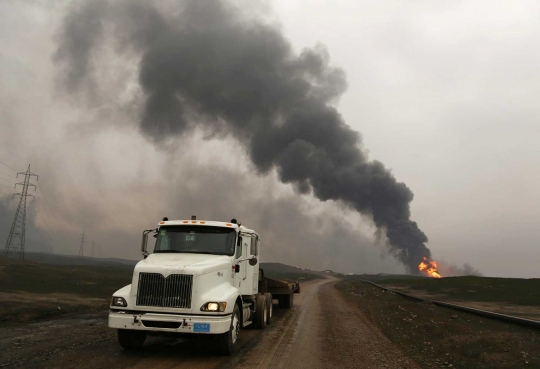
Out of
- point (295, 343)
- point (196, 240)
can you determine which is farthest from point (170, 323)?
point (295, 343)

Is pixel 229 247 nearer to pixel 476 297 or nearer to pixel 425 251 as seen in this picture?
pixel 476 297

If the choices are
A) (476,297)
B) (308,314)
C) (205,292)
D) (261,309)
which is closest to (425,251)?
(476,297)

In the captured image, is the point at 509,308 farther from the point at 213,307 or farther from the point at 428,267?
the point at 428,267

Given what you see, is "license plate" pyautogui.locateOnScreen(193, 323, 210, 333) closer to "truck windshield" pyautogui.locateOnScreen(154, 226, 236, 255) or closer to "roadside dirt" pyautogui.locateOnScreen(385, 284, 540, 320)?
"truck windshield" pyautogui.locateOnScreen(154, 226, 236, 255)

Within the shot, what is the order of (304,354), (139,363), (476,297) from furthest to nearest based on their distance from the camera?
(476,297)
(304,354)
(139,363)

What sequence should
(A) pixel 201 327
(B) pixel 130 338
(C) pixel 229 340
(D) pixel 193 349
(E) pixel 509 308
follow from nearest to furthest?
(A) pixel 201 327 → (C) pixel 229 340 → (B) pixel 130 338 → (D) pixel 193 349 → (E) pixel 509 308

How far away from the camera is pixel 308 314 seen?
62.1ft

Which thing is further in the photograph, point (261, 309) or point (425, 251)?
point (425, 251)

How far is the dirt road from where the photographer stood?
858cm

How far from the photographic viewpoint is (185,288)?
905cm

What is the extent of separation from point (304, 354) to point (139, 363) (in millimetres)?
3941

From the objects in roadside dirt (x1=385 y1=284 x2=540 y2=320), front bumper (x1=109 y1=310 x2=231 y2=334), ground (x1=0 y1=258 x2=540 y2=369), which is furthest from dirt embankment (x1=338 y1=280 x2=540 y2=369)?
front bumper (x1=109 y1=310 x2=231 y2=334)

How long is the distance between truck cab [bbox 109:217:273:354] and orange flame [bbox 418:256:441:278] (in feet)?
233

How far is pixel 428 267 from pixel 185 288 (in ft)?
245
